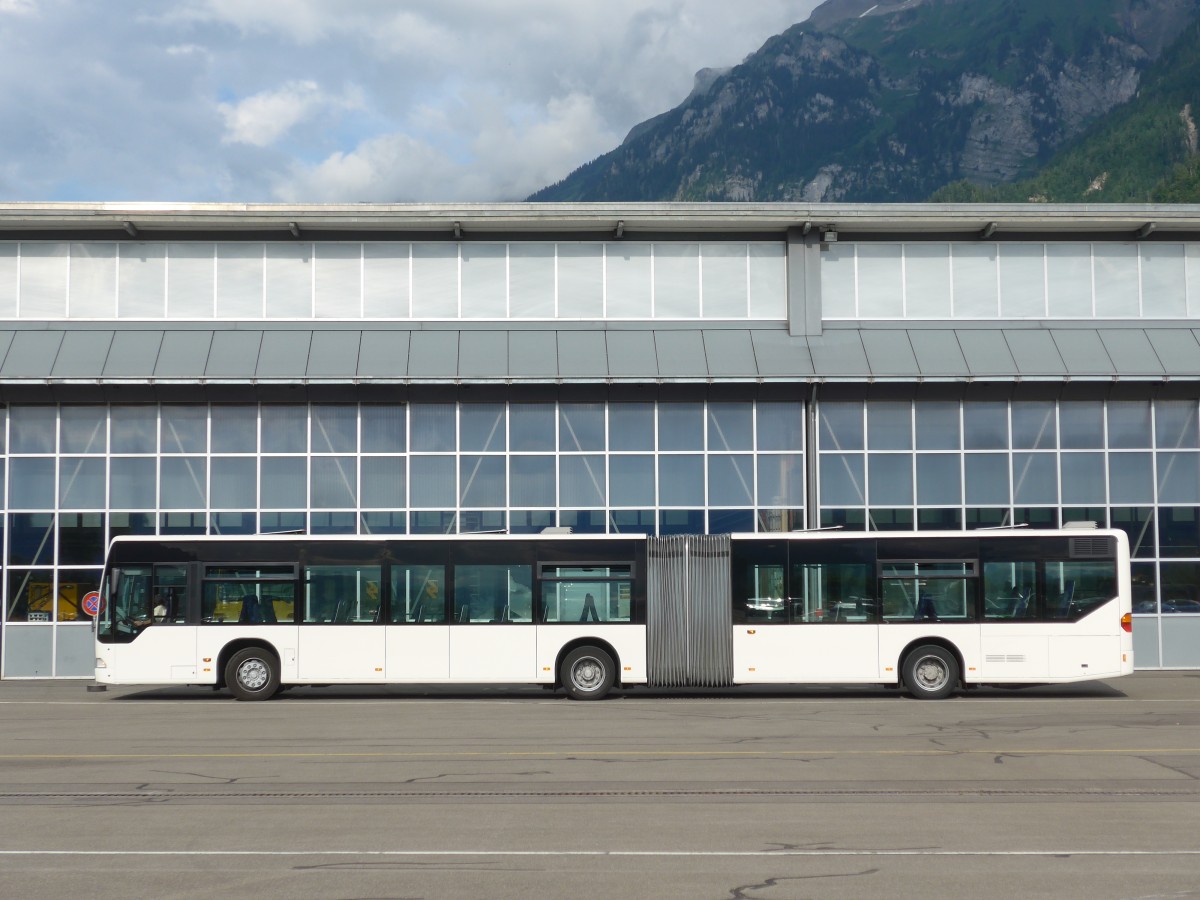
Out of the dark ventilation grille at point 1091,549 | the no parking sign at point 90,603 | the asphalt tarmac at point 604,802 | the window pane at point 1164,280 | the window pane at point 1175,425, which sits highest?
the window pane at point 1164,280

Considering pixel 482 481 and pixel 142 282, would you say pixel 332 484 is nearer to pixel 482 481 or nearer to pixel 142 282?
pixel 482 481

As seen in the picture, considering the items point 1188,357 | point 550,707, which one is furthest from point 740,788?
point 1188,357

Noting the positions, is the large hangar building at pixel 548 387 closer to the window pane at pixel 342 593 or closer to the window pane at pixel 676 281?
the window pane at pixel 676 281

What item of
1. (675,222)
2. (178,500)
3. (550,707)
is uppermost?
(675,222)

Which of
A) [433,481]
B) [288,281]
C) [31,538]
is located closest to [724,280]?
[433,481]

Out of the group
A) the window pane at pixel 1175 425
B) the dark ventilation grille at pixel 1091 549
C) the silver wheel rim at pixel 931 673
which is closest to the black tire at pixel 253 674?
the silver wheel rim at pixel 931 673

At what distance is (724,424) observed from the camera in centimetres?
2897

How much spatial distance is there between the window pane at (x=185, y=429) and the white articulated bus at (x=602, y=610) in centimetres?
688

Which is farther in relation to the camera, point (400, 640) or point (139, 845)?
point (400, 640)

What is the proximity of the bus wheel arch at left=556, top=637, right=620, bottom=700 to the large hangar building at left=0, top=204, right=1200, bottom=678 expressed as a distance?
6.76 metres

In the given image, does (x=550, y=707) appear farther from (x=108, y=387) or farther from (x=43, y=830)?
(x=108, y=387)

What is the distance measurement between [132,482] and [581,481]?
9.89 meters

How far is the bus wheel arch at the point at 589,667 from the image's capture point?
2195cm

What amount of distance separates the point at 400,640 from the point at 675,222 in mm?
12438
